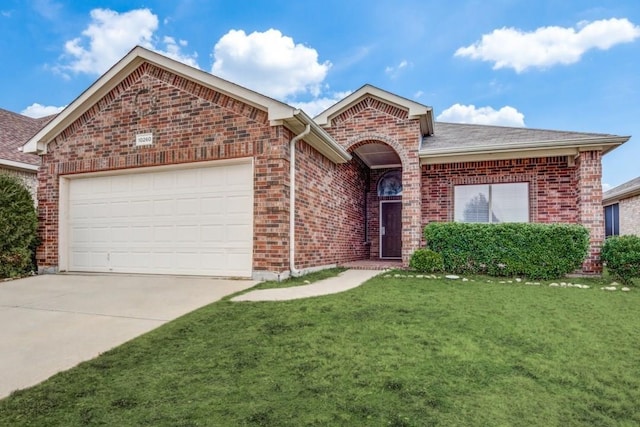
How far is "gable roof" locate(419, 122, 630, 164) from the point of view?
31.3 feet

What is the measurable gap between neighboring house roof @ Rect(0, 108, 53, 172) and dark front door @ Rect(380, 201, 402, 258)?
1100 cm

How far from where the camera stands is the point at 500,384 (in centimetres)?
317

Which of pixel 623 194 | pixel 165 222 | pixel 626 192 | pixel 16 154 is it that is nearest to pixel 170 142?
pixel 165 222

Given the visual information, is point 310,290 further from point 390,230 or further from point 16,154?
point 16,154

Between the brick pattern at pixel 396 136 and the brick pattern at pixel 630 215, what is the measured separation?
386 inches

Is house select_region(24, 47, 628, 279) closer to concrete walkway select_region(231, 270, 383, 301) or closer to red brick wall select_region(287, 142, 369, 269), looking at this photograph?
red brick wall select_region(287, 142, 369, 269)

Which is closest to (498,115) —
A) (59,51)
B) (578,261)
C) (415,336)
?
(578,261)

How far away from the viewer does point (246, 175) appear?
7.92 metres

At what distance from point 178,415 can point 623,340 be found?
474 cm

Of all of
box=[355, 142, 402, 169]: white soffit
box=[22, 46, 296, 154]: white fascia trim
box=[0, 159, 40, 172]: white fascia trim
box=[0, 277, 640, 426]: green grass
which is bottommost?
box=[0, 277, 640, 426]: green grass

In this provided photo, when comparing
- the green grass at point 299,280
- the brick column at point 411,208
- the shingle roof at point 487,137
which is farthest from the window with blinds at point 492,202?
the green grass at point 299,280

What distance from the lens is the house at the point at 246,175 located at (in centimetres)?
782

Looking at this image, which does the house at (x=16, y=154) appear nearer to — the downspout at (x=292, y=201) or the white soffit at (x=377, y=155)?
the downspout at (x=292, y=201)

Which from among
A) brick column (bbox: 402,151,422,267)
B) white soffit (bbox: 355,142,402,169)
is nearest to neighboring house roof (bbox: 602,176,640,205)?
white soffit (bbox: 355,142,402,169)
